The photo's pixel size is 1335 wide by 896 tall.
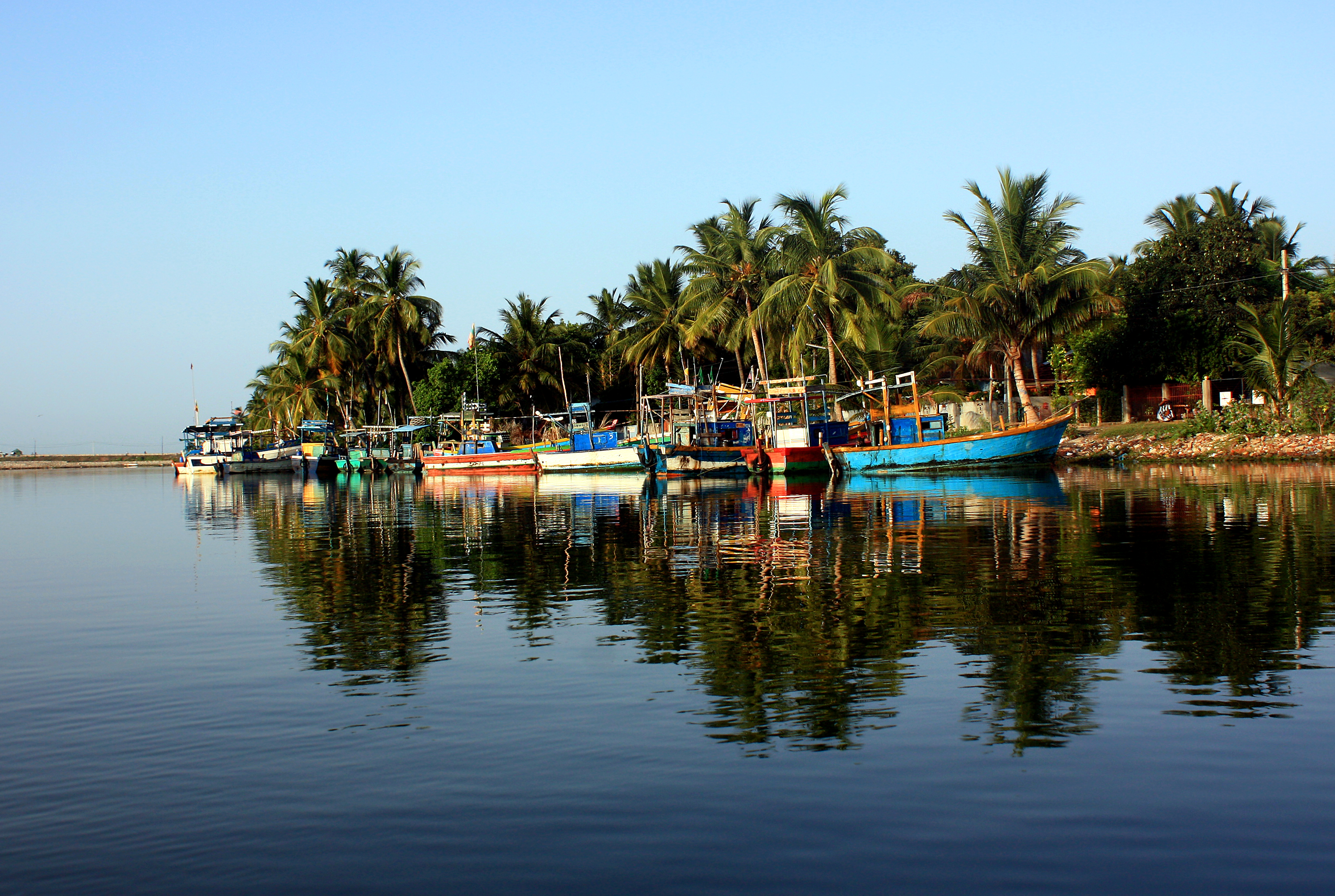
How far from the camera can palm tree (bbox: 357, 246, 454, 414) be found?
217ft

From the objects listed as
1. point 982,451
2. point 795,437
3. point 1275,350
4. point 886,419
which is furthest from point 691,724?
point 1275,350

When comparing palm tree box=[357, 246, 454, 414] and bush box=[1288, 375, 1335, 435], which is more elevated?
palm tree box=[357, 246, 454, 414]

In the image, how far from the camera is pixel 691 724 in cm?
726

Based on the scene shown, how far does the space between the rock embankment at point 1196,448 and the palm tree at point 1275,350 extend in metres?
1.47

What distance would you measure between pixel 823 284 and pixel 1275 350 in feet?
52.6

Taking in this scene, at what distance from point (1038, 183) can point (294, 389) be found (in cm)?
5622

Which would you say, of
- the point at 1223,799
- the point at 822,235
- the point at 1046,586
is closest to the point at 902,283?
the point at 822,235

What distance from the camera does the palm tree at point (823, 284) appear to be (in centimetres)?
4403

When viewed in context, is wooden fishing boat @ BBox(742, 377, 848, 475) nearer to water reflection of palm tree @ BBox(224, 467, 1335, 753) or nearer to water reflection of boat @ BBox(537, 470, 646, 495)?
water reflection of boat @ BBox(537, 470, 646, 495)

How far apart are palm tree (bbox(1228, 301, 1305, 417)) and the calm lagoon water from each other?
2391cm

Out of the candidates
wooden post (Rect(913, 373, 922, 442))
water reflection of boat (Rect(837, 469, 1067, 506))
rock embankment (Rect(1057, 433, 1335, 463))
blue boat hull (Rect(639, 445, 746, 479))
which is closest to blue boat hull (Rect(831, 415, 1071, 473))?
water reflection of boat (Rect(837, 469, 1067, 506))

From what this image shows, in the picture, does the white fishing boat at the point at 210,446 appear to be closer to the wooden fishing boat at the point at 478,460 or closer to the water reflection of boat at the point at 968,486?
the wooden fishing boat at the point at 478,460

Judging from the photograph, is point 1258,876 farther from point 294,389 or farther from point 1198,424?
point 294,389

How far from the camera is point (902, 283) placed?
60656mm
